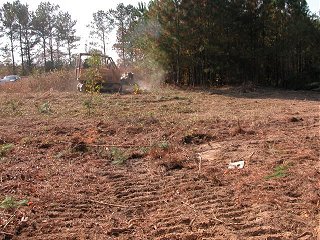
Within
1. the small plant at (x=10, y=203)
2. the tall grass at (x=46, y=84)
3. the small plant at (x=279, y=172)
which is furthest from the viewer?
the tall grass at (x=46, y=84)

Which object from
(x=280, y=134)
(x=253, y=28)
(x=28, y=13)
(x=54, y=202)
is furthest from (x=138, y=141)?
(x=28, y=13)

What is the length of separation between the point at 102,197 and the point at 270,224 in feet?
5.65

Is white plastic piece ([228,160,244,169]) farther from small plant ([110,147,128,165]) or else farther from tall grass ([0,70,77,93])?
tall grass ([0,70,77,93])

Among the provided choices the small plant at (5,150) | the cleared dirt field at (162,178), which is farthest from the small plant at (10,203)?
the small plant at (5,150)

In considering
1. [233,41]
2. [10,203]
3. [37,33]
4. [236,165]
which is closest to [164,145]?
[236,165]

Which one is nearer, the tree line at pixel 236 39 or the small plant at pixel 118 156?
the small plant at pixel 118 156

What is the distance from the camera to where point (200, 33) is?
18.0m

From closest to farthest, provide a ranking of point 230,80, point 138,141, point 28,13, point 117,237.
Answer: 1. point 117,237
2. point 138,141
3. point 230,80
4. point 28,13

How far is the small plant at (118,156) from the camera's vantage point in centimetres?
533

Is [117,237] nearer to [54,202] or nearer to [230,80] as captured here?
[54,202]

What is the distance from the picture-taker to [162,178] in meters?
4.57

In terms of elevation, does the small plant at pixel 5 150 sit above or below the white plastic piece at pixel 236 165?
above

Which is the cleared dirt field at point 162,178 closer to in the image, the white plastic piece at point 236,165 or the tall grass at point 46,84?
the white plastic piece at point 236,165

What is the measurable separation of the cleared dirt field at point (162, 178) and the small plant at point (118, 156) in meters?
0.02
